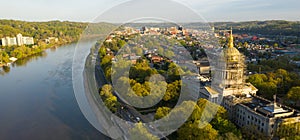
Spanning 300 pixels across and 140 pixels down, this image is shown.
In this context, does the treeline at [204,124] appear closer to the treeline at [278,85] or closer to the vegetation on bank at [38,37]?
the treeline at [278,85]

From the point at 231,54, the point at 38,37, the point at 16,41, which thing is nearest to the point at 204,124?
the point at 231,54

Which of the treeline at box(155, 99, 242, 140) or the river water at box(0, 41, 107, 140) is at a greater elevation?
the treeline at box(155, 99, 242, 140)

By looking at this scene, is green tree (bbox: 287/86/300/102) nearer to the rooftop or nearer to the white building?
the rooftop

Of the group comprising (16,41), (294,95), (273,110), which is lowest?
Result: (294,95)

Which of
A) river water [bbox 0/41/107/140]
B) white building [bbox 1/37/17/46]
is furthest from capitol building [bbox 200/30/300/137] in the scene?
white building [bbox 1/37/17/46]

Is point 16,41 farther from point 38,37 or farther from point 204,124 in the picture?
point 204,124

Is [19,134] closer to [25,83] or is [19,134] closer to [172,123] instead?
[172,123]

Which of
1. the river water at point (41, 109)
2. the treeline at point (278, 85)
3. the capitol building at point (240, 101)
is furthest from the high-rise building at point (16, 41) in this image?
the treeline at point (278, 85)
